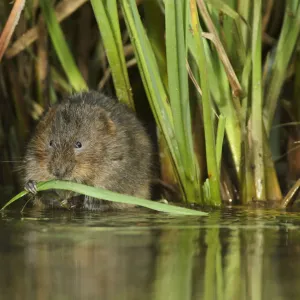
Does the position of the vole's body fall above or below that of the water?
above

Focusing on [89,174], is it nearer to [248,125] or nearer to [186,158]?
[186,158]

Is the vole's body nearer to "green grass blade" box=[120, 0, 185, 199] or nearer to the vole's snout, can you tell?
the vole's snout

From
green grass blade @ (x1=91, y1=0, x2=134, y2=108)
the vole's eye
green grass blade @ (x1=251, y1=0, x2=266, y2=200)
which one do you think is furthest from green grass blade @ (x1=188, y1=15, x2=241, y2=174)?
the vole's eye

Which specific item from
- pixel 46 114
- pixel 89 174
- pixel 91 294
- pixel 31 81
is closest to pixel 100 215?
pixel 89 174

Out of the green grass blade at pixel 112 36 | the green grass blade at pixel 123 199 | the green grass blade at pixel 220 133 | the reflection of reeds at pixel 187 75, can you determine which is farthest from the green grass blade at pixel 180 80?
the green grass blade at pixel 123 199

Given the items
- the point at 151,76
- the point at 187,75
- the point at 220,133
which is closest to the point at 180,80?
the point at 187,75

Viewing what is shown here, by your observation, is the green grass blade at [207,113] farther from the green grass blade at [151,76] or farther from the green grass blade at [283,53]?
the green grass blade at [283,53]
